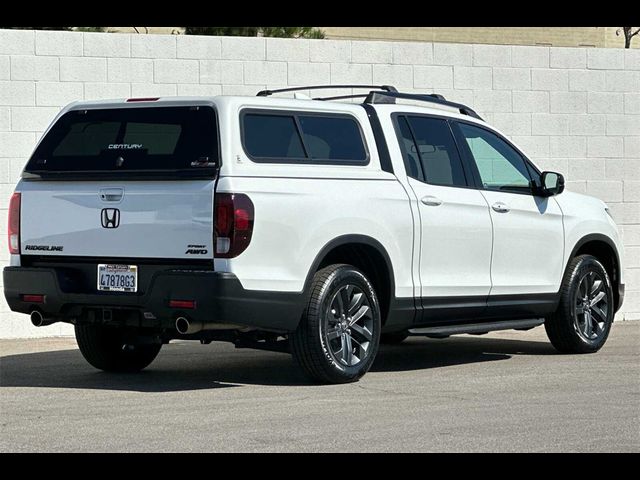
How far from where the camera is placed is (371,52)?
15.2 metres

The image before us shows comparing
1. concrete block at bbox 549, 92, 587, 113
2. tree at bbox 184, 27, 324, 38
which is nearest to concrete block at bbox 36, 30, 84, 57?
concrete block at bbox 549, 92, 587, 113

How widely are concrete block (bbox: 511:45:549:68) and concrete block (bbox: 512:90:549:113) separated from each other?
1.04 feet

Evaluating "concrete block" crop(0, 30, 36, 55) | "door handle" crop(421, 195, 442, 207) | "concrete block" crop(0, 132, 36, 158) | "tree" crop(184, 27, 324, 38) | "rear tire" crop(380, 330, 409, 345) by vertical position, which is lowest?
"rear tire" crop(380, 330, 409, 345)

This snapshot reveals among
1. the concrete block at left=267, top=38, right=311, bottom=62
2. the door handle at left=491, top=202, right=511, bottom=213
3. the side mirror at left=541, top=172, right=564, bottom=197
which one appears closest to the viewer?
the door handle at left=491, top=202, right=511, bottom=213

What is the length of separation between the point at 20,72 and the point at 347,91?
349cm

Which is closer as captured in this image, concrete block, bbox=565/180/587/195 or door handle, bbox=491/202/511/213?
door handle, bbox=491/202/511/213

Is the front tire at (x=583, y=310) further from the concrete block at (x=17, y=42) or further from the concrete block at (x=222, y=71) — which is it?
the concrete block at (x=17, y=42)

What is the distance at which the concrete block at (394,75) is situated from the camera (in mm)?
15227

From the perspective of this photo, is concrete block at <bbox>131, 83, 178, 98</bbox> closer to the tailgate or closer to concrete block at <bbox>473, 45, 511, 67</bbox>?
concrete block at <bbox>473, 45, 511, 67</bbox>

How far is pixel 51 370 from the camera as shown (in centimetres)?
1127

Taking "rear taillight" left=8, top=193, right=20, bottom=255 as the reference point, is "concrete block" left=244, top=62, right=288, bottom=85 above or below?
above

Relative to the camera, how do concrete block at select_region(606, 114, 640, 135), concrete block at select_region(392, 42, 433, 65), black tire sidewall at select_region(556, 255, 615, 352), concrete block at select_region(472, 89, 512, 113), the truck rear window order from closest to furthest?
1. the truck rear window
2. black tire sidewall at select_region(556, 255, 615, 352)
3. concrete block at select_region(392, 42, 433, 65)
4. concrete block at select_region(472, 89, 512, 113)
5. concrete block at select_region(606, 114, 640, 135)

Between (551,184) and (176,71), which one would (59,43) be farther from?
(551,184)

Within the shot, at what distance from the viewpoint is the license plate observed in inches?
382
